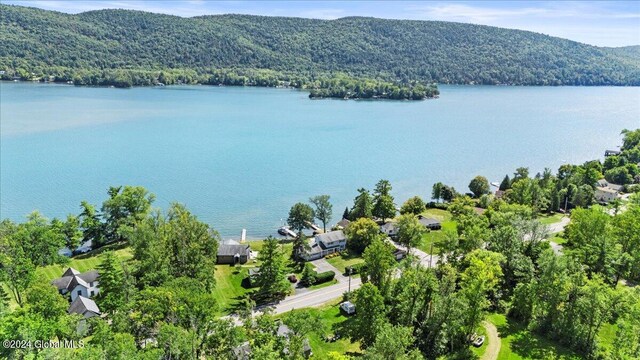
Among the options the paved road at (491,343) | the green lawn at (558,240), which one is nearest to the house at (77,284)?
the paved road at (491,343)

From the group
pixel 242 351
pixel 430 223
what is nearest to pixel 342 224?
pixel 430 223

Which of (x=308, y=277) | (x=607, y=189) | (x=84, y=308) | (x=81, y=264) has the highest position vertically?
(x=607, y=189)

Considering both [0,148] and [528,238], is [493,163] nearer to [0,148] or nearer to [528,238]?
[528,238]

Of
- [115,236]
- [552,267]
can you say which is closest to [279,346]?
[552,267]

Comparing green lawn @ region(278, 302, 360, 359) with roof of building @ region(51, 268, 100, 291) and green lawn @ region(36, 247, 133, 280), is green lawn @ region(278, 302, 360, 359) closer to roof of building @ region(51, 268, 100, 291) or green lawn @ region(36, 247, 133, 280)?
roof of building @ region(51, 268, 100, 291)

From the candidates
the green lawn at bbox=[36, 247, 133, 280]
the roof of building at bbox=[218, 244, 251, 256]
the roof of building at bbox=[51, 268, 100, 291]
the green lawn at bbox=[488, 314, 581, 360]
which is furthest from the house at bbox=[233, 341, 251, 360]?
the green lawn at bbox=[36, 247, 133, 280]

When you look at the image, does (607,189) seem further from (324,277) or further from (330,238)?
(324,277)
